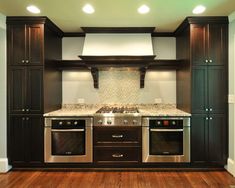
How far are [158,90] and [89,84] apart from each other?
4.63ft

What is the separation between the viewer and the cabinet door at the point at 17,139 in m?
3.80

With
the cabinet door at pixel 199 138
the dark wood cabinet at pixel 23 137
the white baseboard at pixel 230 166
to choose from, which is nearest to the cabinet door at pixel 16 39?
the dark wood cabinet at pixel 23 137

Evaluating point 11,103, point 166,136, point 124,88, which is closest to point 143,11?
point 124,88

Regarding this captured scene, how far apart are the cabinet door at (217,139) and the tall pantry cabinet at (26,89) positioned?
2755mm

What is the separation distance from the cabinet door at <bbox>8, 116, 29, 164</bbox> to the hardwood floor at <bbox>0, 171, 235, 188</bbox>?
24 centimetres

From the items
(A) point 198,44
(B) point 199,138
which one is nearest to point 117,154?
(B) point 199,138

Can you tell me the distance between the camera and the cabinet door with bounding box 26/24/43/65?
3.80 m

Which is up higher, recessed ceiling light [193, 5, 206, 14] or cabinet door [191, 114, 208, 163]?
recessed ceiling light [193, 5, 206, 14]

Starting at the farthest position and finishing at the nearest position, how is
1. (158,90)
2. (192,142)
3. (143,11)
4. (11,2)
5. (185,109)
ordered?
1. (158,90)
2. (185,109)
3. (192,142)
4. (143,11)
5. (11,2)

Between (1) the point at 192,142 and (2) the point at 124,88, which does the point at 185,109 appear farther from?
(2) the point at 124,88

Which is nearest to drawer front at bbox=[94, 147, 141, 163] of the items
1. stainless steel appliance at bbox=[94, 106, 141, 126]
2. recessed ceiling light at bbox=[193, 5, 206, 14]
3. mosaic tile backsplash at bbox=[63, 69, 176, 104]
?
stainless steel appliance at bbox=[94, 106, 141, 126]

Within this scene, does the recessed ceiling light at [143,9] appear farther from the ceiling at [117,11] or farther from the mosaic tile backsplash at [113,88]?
the mosaic tile backsplash at [113,88]

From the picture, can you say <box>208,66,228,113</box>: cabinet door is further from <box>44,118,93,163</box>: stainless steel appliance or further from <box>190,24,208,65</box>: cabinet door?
<box>44,118,93,163</box>: stainless steel appliance

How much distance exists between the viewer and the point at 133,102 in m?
4.73
